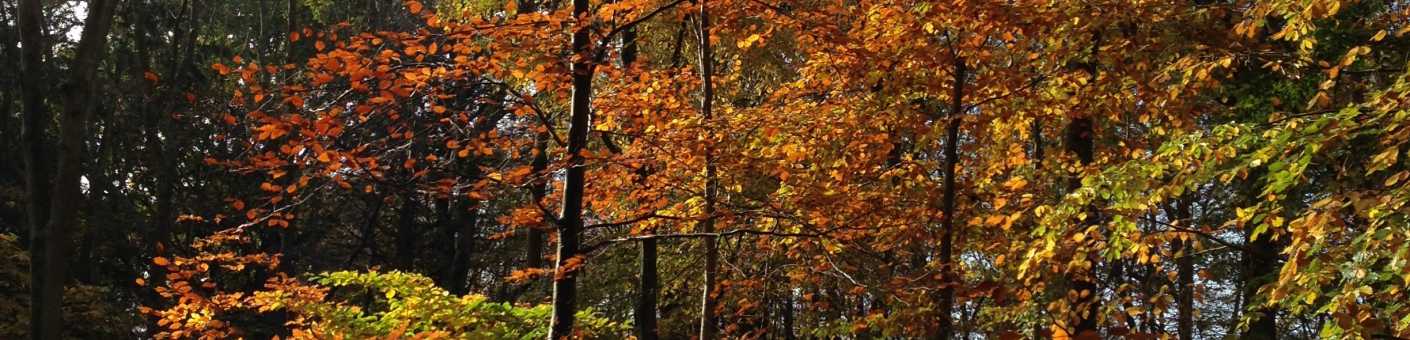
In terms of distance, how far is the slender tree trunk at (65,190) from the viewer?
10.8 metres

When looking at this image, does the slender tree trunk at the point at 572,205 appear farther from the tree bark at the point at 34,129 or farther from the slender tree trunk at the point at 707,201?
the tree bark at the point at 34,129

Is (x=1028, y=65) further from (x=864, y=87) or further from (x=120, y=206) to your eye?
(x=120, y=206)

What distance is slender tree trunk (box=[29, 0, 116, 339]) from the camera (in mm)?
10766

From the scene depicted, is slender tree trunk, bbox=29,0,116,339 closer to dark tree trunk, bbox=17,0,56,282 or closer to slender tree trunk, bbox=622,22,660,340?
dark tree trunk, bbox=17,0,56,282

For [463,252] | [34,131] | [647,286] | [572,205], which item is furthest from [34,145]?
[463,252]

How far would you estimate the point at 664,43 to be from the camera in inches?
533

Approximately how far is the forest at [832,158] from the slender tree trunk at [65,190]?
3 centimetres

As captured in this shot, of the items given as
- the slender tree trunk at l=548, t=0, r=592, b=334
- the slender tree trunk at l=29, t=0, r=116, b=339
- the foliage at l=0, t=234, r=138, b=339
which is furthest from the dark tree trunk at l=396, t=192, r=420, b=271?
the slender tree trunk at l=548, t=0, r=592, b=334

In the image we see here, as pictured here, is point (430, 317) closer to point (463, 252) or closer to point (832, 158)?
point (832, 158)

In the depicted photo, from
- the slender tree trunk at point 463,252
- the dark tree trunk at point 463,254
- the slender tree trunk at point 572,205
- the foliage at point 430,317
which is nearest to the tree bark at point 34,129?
the foliage at point 430,317

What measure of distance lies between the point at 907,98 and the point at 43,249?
981 centimetres

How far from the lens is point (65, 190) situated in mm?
10773

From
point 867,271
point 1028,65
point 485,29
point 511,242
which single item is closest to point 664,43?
point 867,271

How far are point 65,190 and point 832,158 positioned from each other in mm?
8463
